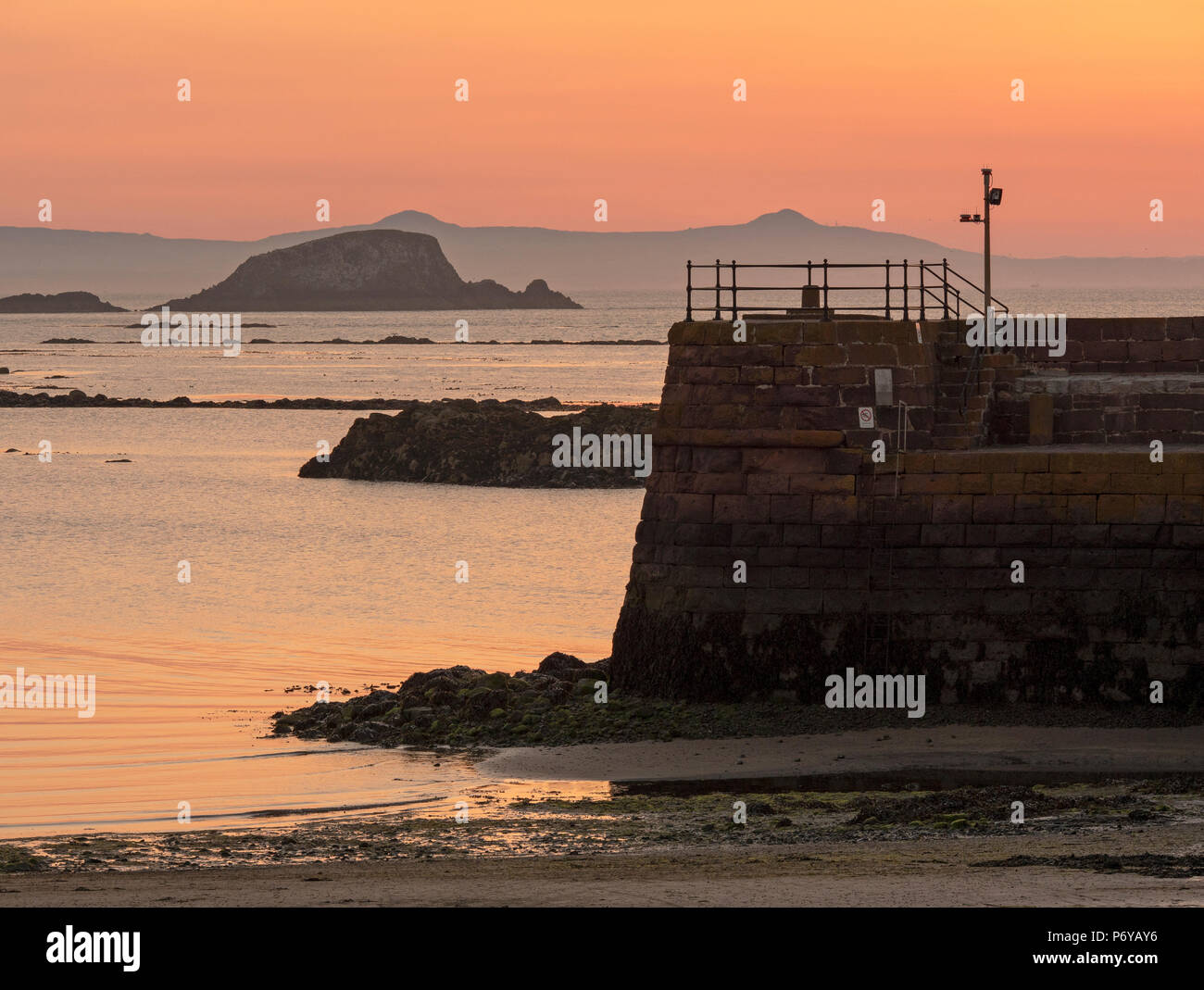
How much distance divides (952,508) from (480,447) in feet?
119

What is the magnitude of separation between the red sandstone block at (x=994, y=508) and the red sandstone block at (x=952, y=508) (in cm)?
7

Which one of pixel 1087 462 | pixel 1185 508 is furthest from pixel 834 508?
pixel 1185 508

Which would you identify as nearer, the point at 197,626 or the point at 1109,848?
the point at 1109,848

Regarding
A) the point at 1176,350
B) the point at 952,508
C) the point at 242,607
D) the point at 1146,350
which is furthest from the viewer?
the point at 242,607

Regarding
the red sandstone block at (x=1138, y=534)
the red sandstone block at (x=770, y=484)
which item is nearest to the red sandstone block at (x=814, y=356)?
the red sandstone block at (x=770, y=484)

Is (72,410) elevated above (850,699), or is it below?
above

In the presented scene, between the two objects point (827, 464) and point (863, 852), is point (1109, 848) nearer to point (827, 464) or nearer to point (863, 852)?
point (863, 852)

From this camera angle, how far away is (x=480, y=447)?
179 feet

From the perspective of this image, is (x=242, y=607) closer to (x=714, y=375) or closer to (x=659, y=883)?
(x=714, y=375)

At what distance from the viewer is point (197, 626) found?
28.6 m

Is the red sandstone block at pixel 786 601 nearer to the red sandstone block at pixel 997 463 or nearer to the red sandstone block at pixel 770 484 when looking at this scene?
the red sandstone block at pixel 770 484

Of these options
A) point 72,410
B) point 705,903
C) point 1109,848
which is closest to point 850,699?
point 1109,848

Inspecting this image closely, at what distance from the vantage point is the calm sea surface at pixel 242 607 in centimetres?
1770
